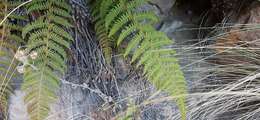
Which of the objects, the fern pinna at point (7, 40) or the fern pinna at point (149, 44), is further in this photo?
the fern pinna at point (7, 40)

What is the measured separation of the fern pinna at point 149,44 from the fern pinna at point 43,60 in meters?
0.17

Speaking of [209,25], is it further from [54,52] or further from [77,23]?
[54,52]

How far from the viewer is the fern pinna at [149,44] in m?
1.44

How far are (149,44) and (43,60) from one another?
38 cm

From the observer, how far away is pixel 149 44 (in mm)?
1511

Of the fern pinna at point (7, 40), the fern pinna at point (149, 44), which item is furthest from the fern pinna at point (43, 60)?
the fern pinna at point (149, 44)

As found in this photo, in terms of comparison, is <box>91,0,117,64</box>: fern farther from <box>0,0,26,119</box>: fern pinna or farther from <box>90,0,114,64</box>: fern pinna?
<box>0,0,26,119</box>: fern pinna

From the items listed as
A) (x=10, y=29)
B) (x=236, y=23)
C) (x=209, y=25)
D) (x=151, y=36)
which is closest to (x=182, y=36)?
(x=209, y=25)

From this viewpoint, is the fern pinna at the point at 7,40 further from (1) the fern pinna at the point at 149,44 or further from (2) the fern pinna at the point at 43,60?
(1) the fern pinna at the point at 149,44

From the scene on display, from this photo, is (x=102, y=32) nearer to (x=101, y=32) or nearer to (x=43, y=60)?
(x=101, y=32)

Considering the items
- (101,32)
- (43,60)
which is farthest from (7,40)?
(101,32)

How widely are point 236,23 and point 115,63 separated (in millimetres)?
A: 527

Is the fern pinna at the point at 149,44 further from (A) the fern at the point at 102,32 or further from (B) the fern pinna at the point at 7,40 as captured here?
(B) the fern pinna at the point at 7,40

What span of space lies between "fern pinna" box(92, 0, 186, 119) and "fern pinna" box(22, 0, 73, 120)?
169 mm
